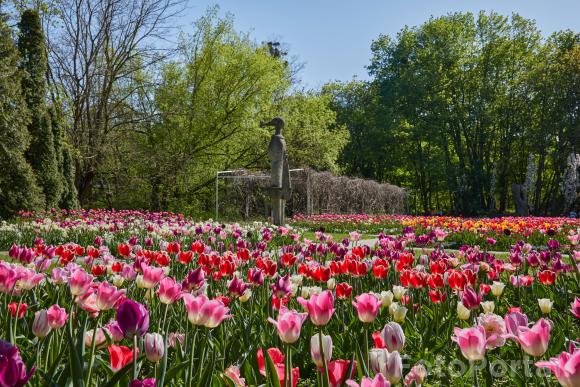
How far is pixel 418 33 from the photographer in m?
35.0

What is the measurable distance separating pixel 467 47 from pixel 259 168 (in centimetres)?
1907

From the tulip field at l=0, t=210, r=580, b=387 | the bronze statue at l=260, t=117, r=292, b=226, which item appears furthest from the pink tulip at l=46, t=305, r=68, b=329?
the bronze statue at l=260, t=117, r=292, b=226

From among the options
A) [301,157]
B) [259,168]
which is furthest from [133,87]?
[301,157]

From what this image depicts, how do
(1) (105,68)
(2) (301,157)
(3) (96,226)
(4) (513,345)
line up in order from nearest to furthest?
(4) (513,345), (3) (96,226), (1) (105,68), (2) (301,157)

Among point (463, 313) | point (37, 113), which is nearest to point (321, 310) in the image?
point (463, 313)

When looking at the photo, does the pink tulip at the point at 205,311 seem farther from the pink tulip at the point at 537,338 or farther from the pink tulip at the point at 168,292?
the pink tulip at the point at 537,338

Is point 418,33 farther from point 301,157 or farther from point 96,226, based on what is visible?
point 96,226

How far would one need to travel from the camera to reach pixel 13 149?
1376cm

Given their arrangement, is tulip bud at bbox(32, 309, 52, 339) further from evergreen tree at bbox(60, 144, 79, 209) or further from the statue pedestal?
evergreen tree at bbox(60, 144, 79, 209)

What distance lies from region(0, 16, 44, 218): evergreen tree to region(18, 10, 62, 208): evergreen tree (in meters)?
1.01

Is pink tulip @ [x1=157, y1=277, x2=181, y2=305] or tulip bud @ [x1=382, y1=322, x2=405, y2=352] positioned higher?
pink tulip @ [x1=157, y1=277, x2=181, y2=305]

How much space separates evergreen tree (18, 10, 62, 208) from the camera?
1541 centimetres

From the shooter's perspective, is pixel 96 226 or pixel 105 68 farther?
pixel 105 68

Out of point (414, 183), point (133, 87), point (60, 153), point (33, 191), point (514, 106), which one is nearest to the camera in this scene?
point (33, 191)
